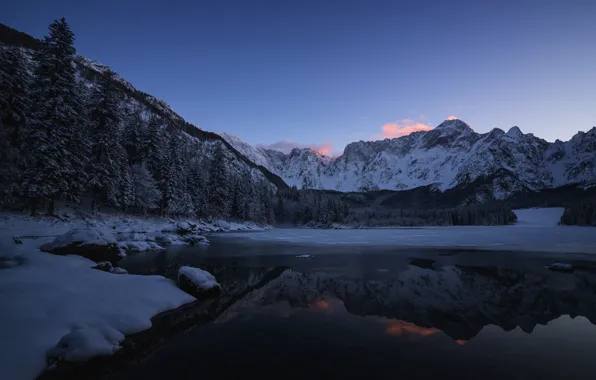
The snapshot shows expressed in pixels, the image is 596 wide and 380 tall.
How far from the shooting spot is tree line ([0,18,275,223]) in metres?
29.2

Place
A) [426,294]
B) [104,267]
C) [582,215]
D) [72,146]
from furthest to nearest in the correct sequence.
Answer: [582,215], [72,146], [104,267], [426,294]

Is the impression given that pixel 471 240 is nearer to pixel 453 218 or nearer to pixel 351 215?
pixel 351 215

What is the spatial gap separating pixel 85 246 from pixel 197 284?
26.9 feet

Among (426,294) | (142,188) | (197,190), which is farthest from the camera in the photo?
(197,190)

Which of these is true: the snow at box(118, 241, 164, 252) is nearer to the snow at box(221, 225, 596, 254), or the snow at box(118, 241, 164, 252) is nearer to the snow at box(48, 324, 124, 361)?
the snow at box(221, 225, 596, 254)

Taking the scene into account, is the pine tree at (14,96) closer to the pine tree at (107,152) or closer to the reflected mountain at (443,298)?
the pine tree at (107,152)

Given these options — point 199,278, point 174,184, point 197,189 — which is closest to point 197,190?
point 197,189

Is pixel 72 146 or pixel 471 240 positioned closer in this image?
pixel 72 146

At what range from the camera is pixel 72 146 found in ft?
108

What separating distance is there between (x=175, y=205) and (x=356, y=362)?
60.7 metres

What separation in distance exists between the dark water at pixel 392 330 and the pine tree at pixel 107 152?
33.3m

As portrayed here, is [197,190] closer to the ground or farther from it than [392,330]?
farther from it

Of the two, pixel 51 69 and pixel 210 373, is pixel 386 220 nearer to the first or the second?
pixel 51 69

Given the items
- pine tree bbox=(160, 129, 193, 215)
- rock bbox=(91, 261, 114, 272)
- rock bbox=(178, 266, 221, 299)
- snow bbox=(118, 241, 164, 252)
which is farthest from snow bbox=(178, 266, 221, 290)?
pine tree bbox=(160, 129, 193, 215)
